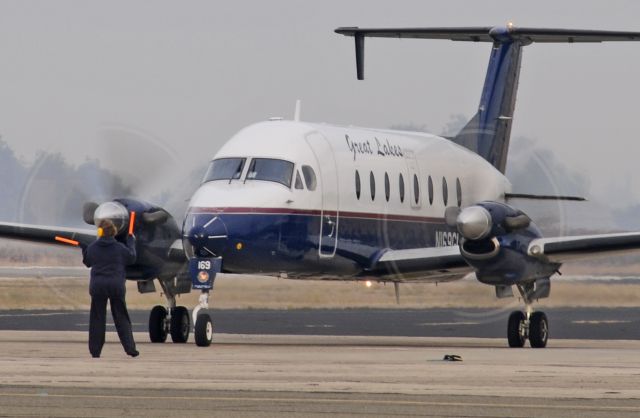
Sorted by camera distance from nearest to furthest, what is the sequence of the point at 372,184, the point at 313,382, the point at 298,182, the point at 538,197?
1. the point at 313,382
2. the point at 298,182
3. the point at 372,184
4. the point at 538,197

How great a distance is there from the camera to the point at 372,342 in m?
28.4

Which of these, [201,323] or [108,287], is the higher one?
[108,287]

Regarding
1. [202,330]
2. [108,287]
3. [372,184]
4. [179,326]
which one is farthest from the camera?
[372,184]

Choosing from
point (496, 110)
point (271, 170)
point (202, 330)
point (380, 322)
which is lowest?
point (380, 322)

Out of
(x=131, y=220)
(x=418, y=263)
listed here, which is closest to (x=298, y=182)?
(x=418, y=263)

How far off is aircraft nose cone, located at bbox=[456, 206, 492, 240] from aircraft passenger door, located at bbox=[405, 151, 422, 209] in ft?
11.3

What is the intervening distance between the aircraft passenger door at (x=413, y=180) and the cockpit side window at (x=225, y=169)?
4.79 meters

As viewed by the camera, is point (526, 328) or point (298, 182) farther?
point (526, 328)

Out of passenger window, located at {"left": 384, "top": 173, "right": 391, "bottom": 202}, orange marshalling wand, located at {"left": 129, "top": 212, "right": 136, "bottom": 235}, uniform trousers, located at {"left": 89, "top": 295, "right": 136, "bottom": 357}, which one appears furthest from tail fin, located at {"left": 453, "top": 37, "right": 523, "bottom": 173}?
uniform trousers, located at {"left": 89, "top": 295, "right": 136, "bottom": 357}

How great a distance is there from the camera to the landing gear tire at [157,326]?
27.5 m

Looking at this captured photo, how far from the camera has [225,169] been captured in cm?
2559

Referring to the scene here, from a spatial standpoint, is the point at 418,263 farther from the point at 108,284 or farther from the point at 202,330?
the point at 108,284

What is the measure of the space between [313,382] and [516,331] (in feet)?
38.2

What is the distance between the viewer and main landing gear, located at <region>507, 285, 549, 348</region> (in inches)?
1085
